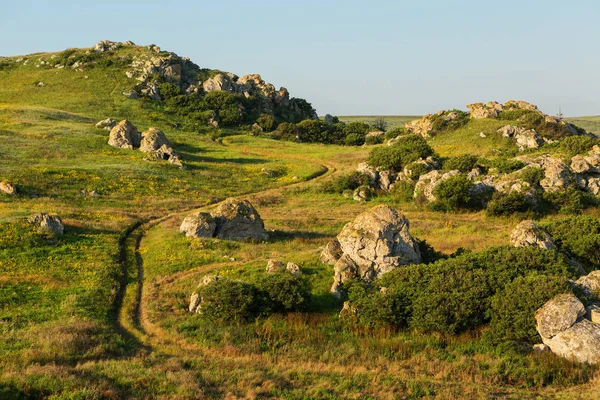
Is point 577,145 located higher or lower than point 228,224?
higher

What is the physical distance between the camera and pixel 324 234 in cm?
4488

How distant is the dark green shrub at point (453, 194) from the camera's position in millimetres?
53312

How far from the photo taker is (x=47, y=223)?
124 feet

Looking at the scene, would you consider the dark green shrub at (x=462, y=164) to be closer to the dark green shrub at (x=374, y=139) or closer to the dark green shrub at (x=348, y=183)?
the dark green shrub at (x=348, y=183)

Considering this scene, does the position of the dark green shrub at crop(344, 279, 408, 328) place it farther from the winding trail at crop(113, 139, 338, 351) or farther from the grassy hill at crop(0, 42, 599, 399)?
the winding trail at crop(113, 139, 338, 351)

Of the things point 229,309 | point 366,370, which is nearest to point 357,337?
point 366,370

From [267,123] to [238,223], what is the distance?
255 ft

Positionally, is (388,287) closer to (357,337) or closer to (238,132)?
(357,337)

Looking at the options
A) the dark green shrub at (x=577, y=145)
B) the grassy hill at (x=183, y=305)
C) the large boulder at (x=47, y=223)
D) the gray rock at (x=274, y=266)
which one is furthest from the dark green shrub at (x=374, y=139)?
the gray rock at (x=274, y=266)

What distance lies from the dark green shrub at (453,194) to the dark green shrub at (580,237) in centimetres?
1578

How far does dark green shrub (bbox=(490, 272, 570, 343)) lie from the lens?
76.4 feet

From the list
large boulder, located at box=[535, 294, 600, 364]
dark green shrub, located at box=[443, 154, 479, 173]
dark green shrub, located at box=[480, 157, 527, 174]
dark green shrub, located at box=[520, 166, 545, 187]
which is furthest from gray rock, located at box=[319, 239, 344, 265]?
dark green shrub, located at box=[443, 154, 479, 173]

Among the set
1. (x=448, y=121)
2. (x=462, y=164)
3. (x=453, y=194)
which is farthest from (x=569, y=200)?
(x=448, y=121)

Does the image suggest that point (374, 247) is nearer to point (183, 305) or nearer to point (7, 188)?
point (183, 305)
